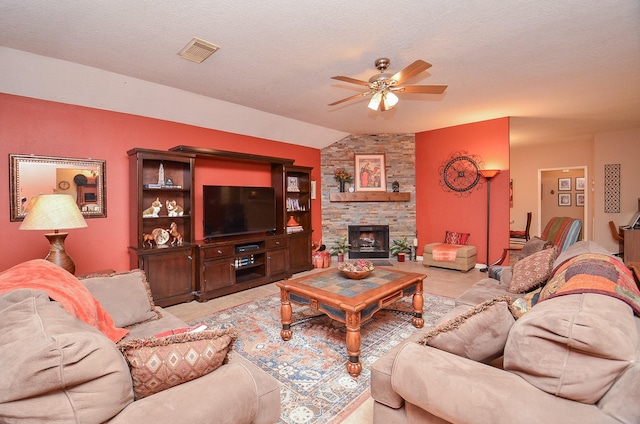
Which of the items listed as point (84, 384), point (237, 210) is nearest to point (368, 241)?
point (237, 210)

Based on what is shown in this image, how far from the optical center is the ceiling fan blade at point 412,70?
7.83ft

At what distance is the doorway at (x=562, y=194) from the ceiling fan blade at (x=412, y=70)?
740cm

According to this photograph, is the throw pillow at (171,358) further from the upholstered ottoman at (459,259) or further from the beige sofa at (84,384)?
the upholstered ottoman at (459,259)

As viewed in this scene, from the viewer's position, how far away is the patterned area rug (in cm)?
187

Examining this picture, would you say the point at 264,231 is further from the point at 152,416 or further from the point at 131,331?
the point at 152,416

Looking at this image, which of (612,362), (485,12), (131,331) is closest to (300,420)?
Answer: (131,331)

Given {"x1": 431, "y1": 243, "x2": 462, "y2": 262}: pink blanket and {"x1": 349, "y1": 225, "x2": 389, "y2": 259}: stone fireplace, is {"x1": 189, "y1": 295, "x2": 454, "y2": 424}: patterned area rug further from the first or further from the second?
{"x1": 349, "y1": 225, "x2": 389, "y2": 259}: stone fireplace

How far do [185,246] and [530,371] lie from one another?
3.71 metres

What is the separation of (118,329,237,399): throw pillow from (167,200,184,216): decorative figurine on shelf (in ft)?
10.4

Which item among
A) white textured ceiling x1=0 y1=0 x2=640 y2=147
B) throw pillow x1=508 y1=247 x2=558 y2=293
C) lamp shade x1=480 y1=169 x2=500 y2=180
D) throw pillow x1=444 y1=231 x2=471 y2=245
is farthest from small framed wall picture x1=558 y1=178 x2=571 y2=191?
throw pillow x1=508 y1=247 x2=558 y2=293

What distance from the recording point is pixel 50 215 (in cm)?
238

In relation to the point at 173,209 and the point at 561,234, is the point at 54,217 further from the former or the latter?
the point at 561,234

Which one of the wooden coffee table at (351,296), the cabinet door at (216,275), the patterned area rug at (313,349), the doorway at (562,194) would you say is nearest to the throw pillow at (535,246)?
the patterned area rug at (313,349)

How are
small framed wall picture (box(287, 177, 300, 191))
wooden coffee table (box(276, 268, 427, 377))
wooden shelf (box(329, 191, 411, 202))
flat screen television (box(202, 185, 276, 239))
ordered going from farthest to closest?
1. wooden shelf (box(329, 191, 411, 202))
2. small framed wall picture (box(287, 177, 300, 191))
3. flat screen television (box(202, 185, 276, 239))
4. wooden coffee table (box(276, 268, 427, 377))
